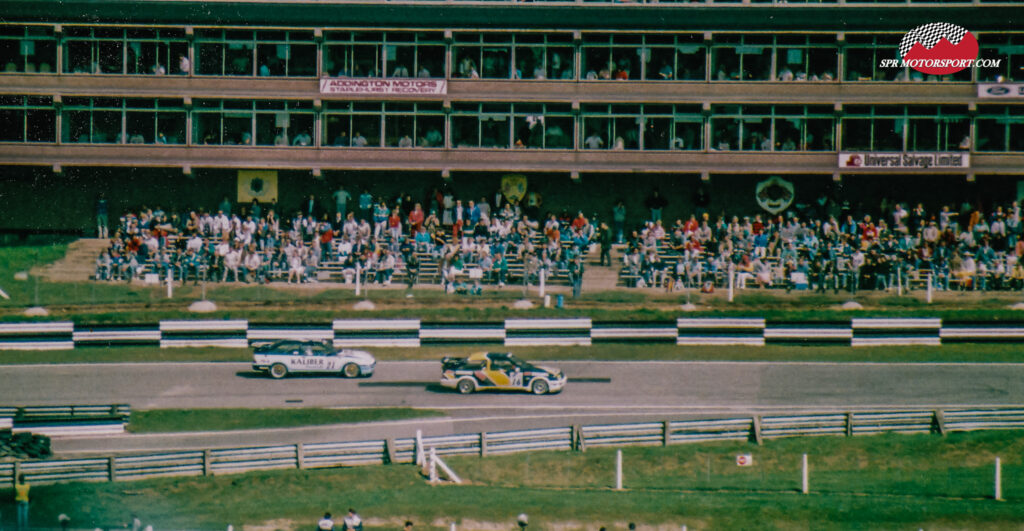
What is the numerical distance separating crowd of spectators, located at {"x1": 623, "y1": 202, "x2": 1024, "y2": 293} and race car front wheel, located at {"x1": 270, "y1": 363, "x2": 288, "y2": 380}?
12635 millimetres

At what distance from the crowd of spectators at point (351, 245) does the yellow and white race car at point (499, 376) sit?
822cm

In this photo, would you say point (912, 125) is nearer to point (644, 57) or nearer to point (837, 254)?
point (837, 254)

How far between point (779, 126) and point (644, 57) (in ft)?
18.0

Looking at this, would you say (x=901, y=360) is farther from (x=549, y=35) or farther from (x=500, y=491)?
(x=549, y=35)

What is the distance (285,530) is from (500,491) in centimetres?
425

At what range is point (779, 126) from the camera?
4625 centimetres

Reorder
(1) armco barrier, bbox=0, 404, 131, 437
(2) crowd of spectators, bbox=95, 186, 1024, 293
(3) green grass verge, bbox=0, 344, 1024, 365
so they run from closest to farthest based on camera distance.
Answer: (1) armco barrier, bbox=0, 404, 131, 437 < (3) green grass verge, bbox=0, 344, 1024, 365 < (2) crowd of spectators, bbox=95, 186, 1024, 293

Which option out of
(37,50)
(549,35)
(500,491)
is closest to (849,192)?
(549,35)

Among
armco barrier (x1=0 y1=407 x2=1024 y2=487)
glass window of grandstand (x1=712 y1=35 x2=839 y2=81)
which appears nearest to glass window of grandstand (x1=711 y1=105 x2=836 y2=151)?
glass window of grandstand (x1=712 y1=35 x2=839 y2=81)

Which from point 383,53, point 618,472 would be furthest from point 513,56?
point 618,472

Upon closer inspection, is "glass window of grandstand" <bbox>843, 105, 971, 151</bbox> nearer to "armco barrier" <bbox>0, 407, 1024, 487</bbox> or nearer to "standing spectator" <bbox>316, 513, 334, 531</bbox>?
"armco barrier" <bbox>0, 407, 1024, 487</bbox>

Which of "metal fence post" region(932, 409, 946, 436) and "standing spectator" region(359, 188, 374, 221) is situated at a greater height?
"standing spectator" region(359, 188, 374, 221)

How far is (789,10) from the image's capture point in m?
45.4
